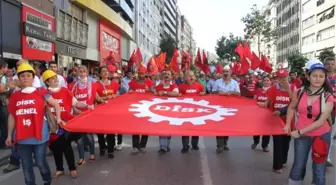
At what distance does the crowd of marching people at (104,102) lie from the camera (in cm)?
471

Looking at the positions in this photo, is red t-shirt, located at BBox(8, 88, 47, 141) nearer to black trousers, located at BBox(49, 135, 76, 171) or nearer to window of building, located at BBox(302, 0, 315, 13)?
black trousers, located at BBox(49, 135, 76, 171)

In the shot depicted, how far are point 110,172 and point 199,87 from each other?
9.25 feet

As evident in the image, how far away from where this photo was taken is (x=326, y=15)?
6166 cm

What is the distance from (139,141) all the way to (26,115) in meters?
3.93

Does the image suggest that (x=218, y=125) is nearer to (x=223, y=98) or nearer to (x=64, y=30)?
(x=223, y=98)

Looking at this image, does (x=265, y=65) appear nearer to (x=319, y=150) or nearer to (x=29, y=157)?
(x=319, y=150)

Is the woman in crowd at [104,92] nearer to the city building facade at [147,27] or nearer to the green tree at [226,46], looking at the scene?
the green tree at [226,46]

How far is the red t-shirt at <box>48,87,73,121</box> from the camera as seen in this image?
6.18 m

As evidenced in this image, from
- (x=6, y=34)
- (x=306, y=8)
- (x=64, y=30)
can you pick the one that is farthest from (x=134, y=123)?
(x=306, y=8)

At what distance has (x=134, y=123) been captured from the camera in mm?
6398

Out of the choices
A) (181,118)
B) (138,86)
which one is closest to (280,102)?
(181,118)

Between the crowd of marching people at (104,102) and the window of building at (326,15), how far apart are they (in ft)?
181

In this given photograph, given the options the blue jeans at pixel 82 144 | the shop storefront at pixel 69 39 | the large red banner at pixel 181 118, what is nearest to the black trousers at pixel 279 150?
the large red banner at pixel 181 118

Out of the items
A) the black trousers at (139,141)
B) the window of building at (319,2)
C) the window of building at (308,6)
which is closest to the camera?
the black trousers at (139,141)
